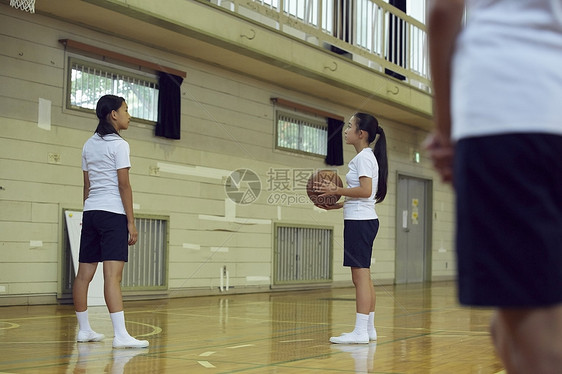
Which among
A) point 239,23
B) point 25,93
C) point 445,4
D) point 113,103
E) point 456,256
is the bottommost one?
point 456,256

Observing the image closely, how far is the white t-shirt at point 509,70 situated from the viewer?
3.61 feet

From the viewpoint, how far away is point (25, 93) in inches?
280

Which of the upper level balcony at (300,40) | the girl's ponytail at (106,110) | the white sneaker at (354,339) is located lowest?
the white sneaker at (354,339)

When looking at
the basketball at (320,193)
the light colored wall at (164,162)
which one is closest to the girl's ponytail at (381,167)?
the basketball at (320,193)

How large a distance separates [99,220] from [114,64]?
420cm

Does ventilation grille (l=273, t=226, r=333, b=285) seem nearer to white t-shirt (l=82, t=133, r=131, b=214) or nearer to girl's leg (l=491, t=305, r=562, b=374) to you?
white t-shirt (l=82, t=133, r=131, b=214)

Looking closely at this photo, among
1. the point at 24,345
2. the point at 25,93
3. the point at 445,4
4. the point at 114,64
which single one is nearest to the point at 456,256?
the point at 445,4

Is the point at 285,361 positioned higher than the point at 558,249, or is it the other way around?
the point at 558,249

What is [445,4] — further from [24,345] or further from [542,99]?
[24,345]

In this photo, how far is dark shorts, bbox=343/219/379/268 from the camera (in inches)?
173

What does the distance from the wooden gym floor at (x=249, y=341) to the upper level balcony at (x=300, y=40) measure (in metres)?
2.73

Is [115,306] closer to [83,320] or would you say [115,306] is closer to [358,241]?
[83,320]

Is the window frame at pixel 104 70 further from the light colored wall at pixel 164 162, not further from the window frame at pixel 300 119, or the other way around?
the window frame at pixel 300 119

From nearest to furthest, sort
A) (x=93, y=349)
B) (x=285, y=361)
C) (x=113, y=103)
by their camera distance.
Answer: (x=285, y=361) → (x=93, y=349) → (x=113, y=103)
